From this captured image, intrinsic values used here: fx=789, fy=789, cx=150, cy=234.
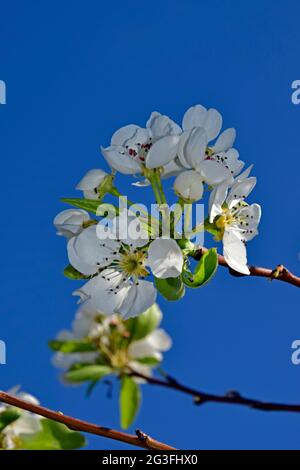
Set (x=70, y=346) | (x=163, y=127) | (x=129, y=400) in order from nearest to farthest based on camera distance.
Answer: (x=163, y=127)
(x=129, y=400)
(x=70, y=346)

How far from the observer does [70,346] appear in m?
3.61

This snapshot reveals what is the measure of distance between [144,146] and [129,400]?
5.92 ft

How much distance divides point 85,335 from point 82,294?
201 centimetres

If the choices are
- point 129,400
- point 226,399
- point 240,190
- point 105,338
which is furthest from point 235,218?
point 105,338

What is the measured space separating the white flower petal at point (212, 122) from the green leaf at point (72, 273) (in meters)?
0.44

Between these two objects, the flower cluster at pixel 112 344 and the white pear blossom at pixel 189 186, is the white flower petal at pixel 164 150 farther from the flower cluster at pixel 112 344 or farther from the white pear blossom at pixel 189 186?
the flower cluster at pixel 112 344

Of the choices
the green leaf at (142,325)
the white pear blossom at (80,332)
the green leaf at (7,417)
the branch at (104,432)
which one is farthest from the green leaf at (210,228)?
the white pear blossom at (80,332)

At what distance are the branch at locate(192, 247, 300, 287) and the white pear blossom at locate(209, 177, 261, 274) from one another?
0.02 m

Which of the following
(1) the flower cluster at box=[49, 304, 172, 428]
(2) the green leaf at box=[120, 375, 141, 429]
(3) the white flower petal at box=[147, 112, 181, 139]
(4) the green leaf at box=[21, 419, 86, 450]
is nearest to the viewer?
(3) the white flower petal at box=[147, 112, 181, 139]

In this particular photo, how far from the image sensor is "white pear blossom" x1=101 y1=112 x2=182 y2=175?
1650 millimetres

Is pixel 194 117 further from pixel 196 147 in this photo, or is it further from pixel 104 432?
pixel 104 432

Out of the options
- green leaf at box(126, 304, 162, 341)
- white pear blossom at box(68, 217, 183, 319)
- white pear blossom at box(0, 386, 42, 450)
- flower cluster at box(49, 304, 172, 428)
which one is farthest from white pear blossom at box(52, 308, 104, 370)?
white pear blossom at box(68, 217, 183, 319)

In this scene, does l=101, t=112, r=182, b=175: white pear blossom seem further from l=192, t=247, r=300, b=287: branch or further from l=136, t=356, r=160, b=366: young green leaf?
l=136, t=356, r=160, b=366: young green leaf

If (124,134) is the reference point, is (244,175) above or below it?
below
